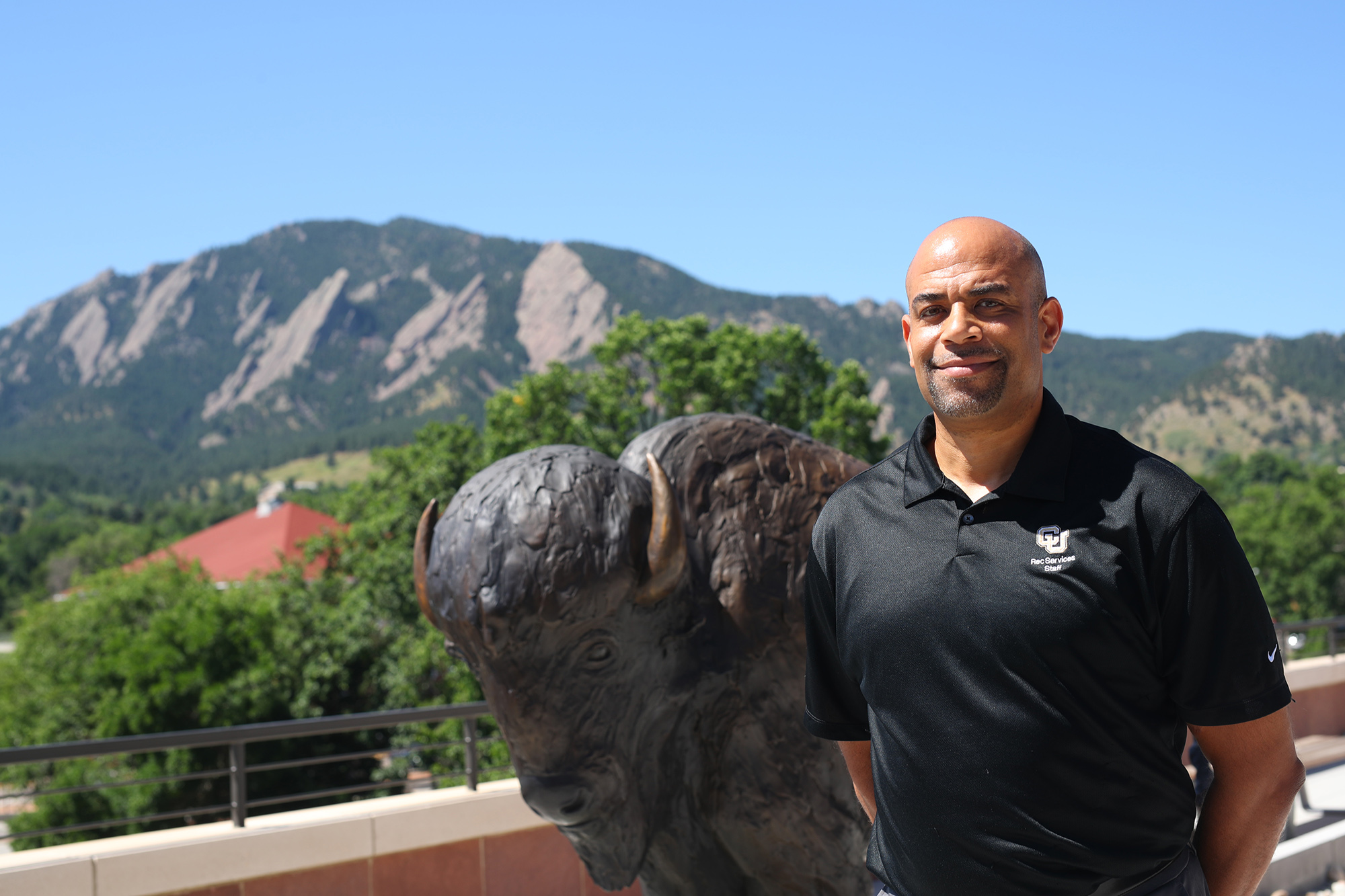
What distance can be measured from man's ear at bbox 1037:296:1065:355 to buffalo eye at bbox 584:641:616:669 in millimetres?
1332

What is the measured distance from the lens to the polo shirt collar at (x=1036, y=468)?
1.79 metres

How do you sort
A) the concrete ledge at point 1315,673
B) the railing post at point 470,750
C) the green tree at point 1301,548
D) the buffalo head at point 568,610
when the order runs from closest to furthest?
the buffalo head at point 568,610
the railing post at point 470,750
the concrete ledge at point 1315,673
the green tree at point 1301,548

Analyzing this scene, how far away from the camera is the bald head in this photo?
183 centimetres

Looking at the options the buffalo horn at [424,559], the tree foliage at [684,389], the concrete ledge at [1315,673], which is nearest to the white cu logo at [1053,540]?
the buffalo horn at [424,559]

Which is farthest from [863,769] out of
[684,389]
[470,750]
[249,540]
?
[249,540]

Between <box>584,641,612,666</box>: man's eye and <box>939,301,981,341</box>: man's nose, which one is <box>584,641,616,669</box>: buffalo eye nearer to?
<box>584,641,612,666</box>: man's eye

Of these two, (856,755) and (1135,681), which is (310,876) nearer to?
(856,755)

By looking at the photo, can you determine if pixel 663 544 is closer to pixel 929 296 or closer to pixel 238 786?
pixel 929 296

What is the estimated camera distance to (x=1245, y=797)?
1792mm

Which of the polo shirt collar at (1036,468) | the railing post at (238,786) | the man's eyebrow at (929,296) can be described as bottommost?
the railing post at (238,786)

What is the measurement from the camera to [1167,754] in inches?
68.9

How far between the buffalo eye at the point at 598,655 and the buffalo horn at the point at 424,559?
1.22 feet

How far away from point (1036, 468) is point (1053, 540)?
135 mm

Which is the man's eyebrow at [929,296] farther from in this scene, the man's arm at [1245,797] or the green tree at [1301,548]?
the green tree at [1301,548]
